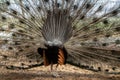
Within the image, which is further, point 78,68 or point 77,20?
point 78,68

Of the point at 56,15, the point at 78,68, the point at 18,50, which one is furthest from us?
the point at 78,68

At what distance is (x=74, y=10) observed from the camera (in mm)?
7969

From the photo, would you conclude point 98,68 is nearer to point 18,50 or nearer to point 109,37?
point 109,37

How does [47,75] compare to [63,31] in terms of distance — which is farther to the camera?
[47,75]

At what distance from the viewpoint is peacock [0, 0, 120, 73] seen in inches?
313

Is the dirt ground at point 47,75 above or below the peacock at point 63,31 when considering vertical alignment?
below

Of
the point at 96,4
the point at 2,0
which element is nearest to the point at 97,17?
the point at 96,4

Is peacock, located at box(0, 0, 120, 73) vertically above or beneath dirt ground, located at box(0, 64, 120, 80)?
above

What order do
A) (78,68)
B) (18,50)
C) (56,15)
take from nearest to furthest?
(56,15) < (18,50) < (78,68)

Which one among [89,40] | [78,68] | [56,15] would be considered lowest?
[78,68]

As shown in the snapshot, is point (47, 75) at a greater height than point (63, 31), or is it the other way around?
point (63, 31)

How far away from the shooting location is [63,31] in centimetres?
813

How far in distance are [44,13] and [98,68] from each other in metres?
1.57

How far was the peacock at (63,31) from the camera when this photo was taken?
7.96m
